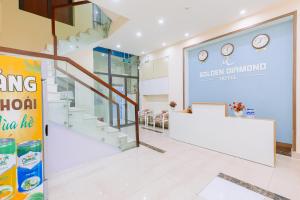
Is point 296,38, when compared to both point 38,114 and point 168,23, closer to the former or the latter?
point 168,23

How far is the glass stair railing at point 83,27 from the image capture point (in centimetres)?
467

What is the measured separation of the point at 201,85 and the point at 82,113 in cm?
399

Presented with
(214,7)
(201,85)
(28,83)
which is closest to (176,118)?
(201,85)

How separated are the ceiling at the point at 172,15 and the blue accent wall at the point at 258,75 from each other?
28.6 inches

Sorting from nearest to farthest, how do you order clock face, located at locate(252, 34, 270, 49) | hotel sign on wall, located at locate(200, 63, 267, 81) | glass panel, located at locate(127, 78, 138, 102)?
clock face, located at locate(252, 34, 270, 49), hotel sign on wall, located at locate(200, 63, 267, 81), glass panel, located at locate(127, 78, 138, 102)

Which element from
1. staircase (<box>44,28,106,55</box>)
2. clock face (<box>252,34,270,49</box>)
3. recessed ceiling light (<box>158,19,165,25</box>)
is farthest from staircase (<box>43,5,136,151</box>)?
clock face (<box>252,34,270,49</box>)

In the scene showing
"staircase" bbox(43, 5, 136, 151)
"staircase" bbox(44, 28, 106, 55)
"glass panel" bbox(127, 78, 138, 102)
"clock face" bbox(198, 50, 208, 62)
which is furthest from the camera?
"glass panel" bbox(127, 78, 138, 102)

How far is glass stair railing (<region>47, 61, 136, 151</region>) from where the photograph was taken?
2723 mm

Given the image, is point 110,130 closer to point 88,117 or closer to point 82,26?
point 88,117

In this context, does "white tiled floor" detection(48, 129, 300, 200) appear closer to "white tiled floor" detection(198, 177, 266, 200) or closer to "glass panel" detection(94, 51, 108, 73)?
"white tiled floor" detection(198, 177, 266, 200)

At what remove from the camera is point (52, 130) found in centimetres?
255

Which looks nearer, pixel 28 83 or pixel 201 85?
pixel 28 83

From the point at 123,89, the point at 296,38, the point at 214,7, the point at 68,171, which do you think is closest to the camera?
the point at 68,171

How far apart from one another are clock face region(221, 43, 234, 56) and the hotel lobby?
0.03 m
